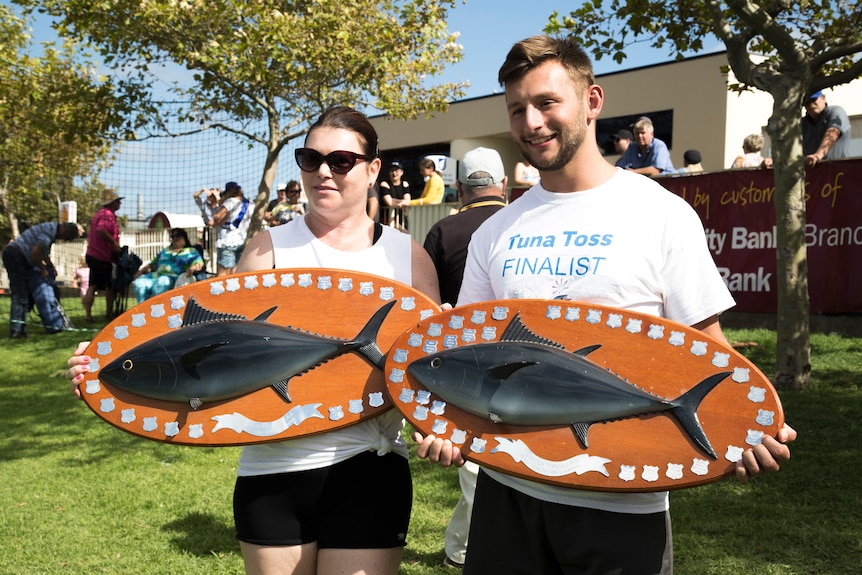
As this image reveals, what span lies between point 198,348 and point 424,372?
0.68 m

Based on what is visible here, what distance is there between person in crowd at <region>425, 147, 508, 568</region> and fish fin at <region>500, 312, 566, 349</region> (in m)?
1.84

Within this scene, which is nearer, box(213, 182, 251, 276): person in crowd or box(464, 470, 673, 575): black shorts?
box(464, 470, 673, 575): black shorts

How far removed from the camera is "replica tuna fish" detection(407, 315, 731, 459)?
1.93 m

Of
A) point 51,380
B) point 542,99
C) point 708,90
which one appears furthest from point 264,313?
point 708,90

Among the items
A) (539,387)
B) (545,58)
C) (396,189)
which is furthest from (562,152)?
(396,189)

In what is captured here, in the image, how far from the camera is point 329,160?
2512 mm

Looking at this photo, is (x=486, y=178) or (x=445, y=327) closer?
(x=445, y=327)

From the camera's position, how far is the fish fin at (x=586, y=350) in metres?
2.00

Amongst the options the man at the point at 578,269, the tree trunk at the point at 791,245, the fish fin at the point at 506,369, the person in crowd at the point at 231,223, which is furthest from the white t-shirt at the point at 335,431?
the person in crowd at the point at 231,223

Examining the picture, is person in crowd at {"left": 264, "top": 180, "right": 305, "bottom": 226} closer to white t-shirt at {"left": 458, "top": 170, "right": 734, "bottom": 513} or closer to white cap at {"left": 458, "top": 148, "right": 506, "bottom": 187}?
white cap at {"left": 458, "top": 148, "right": 506, "bottom": 187}

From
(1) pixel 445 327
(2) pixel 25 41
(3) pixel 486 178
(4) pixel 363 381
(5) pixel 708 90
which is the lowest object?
(4) pixel 363 381

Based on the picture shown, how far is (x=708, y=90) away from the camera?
19562 mm

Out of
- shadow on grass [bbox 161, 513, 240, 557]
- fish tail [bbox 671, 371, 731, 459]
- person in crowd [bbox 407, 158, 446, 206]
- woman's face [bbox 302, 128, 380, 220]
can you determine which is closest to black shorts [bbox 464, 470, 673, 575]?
fish tail [bbox 671, 371, 731, 459]

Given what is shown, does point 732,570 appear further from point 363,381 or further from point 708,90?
point 708,90
